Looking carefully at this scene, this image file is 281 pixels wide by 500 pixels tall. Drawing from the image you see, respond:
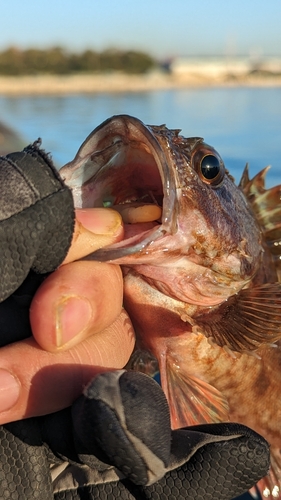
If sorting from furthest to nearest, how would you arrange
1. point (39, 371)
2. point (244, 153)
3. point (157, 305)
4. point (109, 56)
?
point (109, 56) < point (244, 153) < point (157, 305) < point (39, 371)

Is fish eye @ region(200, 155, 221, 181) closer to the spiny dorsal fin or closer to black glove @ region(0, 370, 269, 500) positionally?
the spiny dorsal fin

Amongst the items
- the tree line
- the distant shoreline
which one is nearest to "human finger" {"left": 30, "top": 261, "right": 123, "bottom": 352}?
the distant shoreline

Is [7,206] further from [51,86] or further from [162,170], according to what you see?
[51,86]

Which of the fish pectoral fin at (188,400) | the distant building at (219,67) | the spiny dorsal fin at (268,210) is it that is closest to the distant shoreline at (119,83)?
the distant building at (219,67)

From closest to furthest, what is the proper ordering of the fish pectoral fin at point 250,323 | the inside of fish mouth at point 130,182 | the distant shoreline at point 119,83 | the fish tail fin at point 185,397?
the inside of fish mouth at point 130,182
the fish pectoral fin at point 250,323
the fish tail fin at point 185,397
the distant shoreline at point 119,83

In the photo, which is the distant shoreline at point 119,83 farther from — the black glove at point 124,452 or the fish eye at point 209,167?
the black glove at point 124,452

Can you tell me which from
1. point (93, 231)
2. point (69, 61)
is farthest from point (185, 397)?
point (69, 61)

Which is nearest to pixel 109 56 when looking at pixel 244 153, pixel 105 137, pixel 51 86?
pixel 51 86
